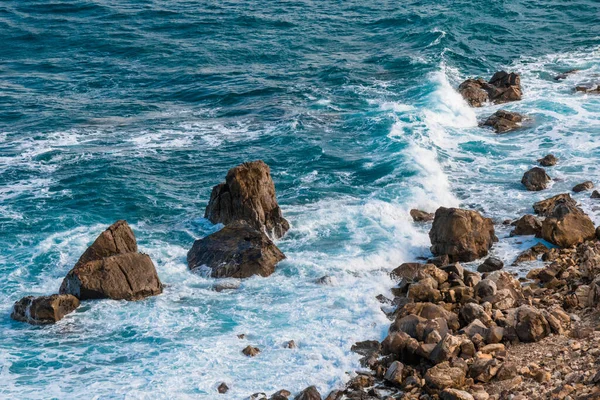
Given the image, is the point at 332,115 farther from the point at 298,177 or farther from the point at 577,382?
the point at 577,382

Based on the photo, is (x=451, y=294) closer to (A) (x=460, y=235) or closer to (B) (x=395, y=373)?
(A) (x=460, y=235)

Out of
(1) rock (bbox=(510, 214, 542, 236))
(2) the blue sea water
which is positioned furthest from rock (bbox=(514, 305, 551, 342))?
(1) rock (bbox=(510, 214, 542, 236))

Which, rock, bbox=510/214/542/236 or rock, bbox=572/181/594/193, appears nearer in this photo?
rock, bbox=510/214/542/236

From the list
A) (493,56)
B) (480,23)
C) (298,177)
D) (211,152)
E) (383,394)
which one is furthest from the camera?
(480,23)

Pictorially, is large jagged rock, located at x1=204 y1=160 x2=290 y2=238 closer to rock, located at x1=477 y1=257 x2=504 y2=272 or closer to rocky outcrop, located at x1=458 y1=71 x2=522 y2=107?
rock, located at x1=477 y1=257 x2=504 y2=272

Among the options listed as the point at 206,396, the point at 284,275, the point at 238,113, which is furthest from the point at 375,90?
the point at 206,396

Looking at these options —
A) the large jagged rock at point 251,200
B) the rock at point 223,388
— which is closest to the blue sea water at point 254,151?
the rock at point 223,388

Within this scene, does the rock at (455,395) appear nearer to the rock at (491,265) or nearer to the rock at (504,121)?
the rock at (491,265)

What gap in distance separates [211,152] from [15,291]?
12895mm

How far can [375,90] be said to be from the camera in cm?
4150

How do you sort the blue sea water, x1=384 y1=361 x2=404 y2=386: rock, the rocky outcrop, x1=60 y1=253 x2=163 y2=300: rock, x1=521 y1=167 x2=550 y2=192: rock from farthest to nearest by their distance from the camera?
the rocky outcrop < x1=521 y1=167 x2=550 y2=192: rock < x1=60 y1=253 x2=163 y2=300: rock < the blue sea water < x1=384 y1=361 x2=404 y2=386: rock

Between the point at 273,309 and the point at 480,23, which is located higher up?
the point at 480,23

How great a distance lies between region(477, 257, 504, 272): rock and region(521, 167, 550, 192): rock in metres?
6.80

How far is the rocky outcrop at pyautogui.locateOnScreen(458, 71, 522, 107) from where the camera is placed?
39.8 metres
